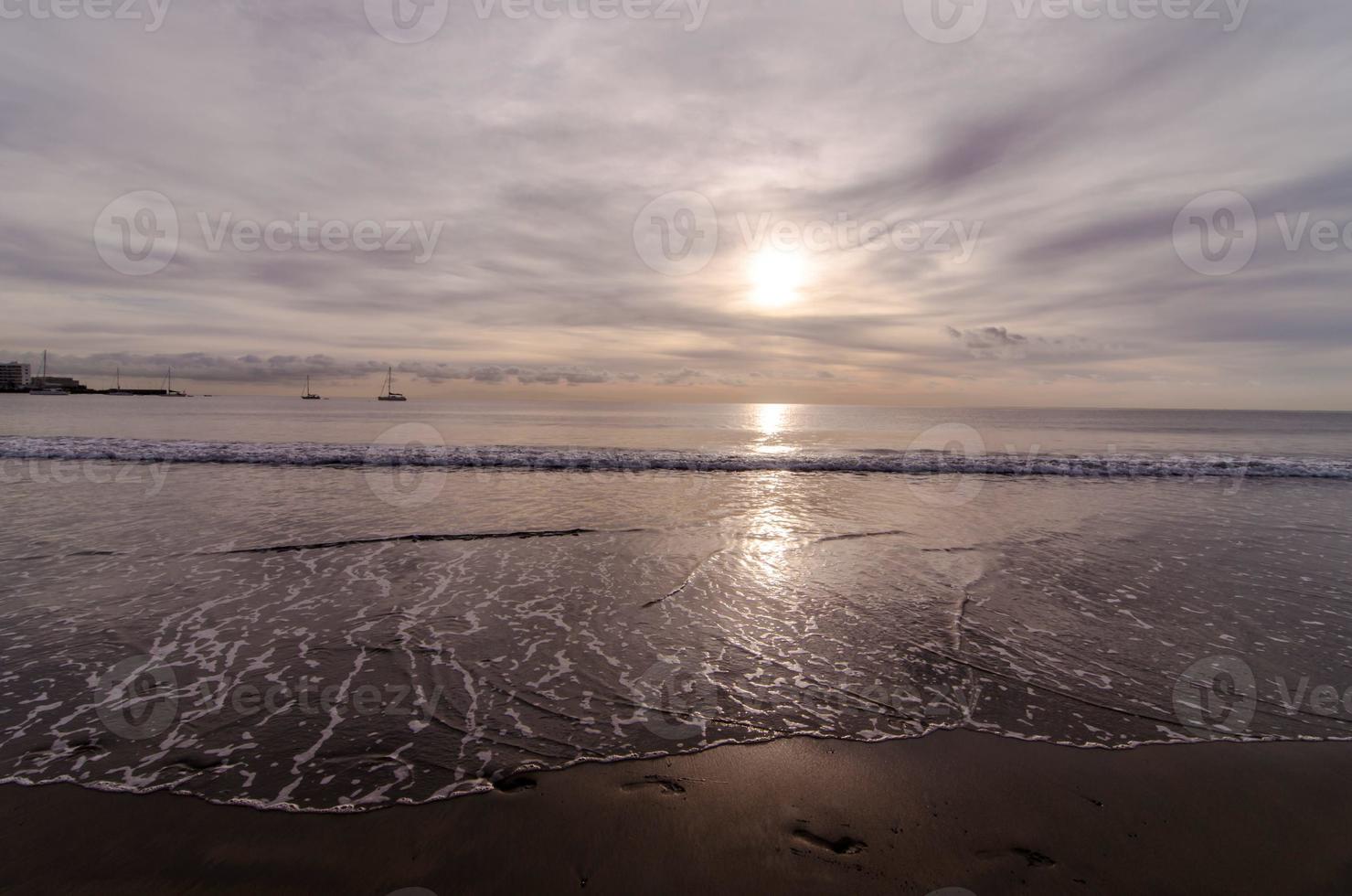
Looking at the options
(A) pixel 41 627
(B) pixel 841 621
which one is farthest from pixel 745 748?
(A) pixel 41 627

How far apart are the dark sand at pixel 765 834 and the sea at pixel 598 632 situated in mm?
301

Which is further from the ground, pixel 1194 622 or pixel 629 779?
pixel 1194 622

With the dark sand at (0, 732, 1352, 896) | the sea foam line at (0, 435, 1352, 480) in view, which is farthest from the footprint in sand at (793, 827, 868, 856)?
the sea foam line at (0, 435, 1352, 480)

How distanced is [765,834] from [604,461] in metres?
22.9

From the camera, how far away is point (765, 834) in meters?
3.84

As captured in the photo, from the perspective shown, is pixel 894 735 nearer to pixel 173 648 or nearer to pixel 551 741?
pixel 551 741

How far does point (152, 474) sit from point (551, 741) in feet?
75.8

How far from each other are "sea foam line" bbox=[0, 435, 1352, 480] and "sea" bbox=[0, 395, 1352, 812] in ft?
29.8

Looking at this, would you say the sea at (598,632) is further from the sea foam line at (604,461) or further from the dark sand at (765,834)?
the sea foam line at (604,461)

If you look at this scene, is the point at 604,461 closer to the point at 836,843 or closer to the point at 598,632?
the point at 598,632

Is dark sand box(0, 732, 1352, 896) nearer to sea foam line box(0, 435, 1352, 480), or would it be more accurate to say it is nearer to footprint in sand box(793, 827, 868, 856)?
footprint in sand box(793, 827, 868, 856)

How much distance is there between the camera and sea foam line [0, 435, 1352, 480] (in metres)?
25.3

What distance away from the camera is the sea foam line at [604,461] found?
25.3 m

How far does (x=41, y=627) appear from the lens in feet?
22.6
